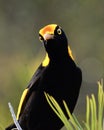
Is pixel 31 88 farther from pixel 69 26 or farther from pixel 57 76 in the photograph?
pixel 69 26

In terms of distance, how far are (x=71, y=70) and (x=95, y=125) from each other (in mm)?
1197

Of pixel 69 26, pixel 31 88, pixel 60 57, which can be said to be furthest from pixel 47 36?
pixel 69 26

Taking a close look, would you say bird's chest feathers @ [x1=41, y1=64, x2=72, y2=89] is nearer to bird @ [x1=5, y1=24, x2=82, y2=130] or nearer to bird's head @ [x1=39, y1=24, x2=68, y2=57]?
bird @ [x1=5, y1=24, x2=82, y2=130]

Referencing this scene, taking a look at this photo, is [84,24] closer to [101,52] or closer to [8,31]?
[8,31]

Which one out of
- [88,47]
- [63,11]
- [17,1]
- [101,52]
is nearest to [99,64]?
[101,52]

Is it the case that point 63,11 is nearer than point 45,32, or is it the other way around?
point 45,32

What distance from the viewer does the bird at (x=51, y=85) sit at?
2930mm

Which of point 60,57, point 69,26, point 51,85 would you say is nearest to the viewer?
point 51,85

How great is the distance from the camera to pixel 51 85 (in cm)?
292

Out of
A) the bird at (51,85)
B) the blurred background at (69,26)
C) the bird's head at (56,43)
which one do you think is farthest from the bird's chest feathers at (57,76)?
the blurred background at (69,26)

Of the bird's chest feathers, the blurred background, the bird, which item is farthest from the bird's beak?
the blurred background

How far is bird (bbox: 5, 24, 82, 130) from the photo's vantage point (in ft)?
9.61

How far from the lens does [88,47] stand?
6.65 metres

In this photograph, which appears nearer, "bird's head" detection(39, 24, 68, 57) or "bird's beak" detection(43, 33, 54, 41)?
"bird's beak" detection(43, 33, 54, 41)
